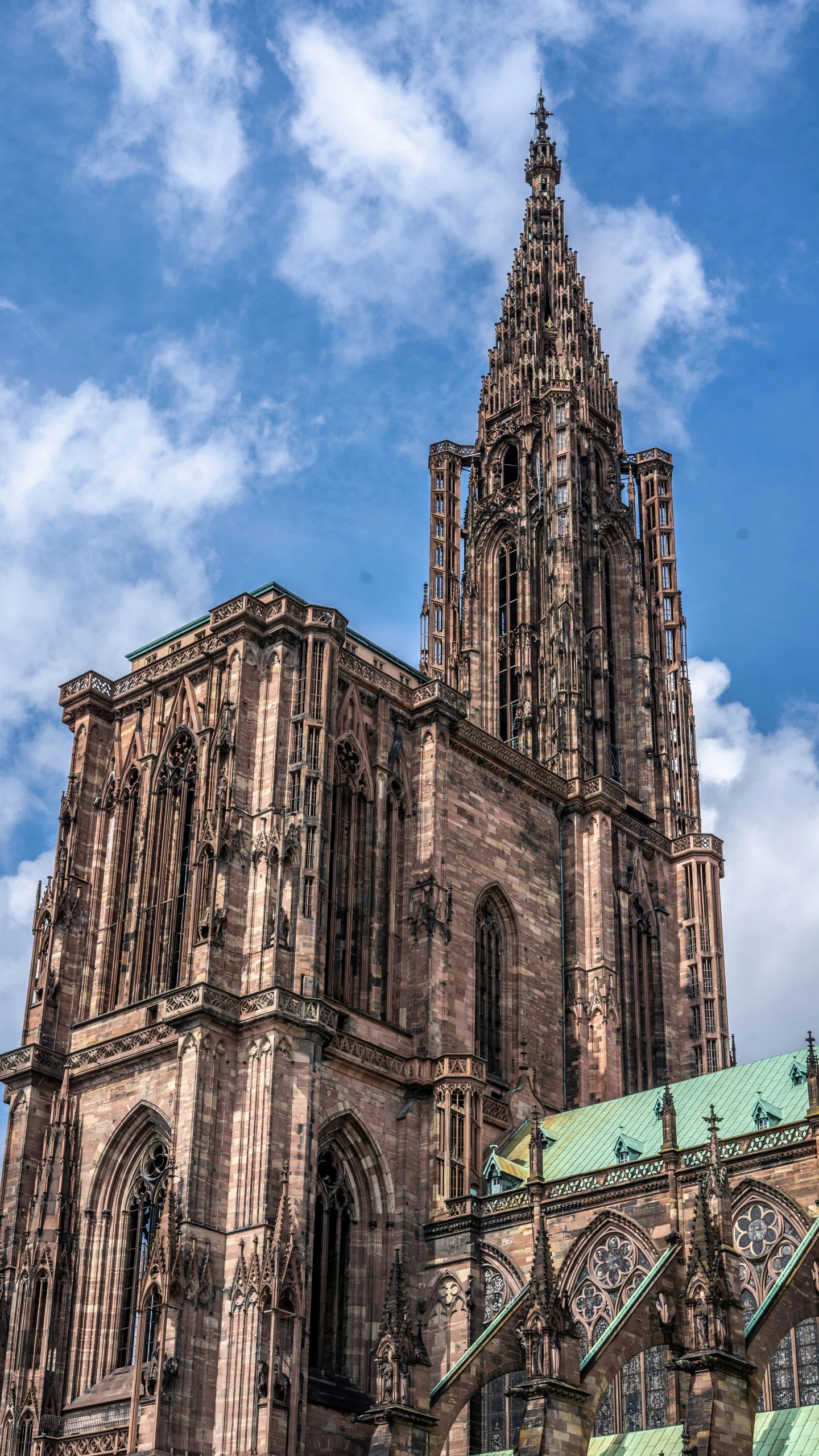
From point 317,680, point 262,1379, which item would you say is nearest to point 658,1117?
point 262,1379

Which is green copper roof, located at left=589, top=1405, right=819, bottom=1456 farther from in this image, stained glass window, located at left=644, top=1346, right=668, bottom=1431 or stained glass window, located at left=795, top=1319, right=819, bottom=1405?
stained glass window, located at left=644, top=1346, right=668, bottom=1431

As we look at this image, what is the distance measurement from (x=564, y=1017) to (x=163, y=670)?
15226mm

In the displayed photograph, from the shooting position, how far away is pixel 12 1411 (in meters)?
39.4

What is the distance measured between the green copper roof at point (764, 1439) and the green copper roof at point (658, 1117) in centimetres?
705

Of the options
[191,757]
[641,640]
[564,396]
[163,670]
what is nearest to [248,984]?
[191,757]

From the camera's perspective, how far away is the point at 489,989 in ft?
159

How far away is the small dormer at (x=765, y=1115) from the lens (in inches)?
1531

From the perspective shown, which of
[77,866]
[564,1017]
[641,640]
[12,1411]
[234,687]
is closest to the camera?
[12,1411]

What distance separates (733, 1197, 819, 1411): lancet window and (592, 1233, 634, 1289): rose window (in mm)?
2657

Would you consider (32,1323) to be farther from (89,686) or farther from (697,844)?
(697,844)

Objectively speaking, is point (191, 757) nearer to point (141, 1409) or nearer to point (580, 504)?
point (141, 1409)

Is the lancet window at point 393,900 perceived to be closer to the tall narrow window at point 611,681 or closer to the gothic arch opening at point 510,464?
the tall narrow window at point 611,681

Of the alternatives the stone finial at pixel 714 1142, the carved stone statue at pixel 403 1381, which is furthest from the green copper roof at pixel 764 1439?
the stone finial at pixel 714 1142

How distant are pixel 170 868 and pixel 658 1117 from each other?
13.9 m
